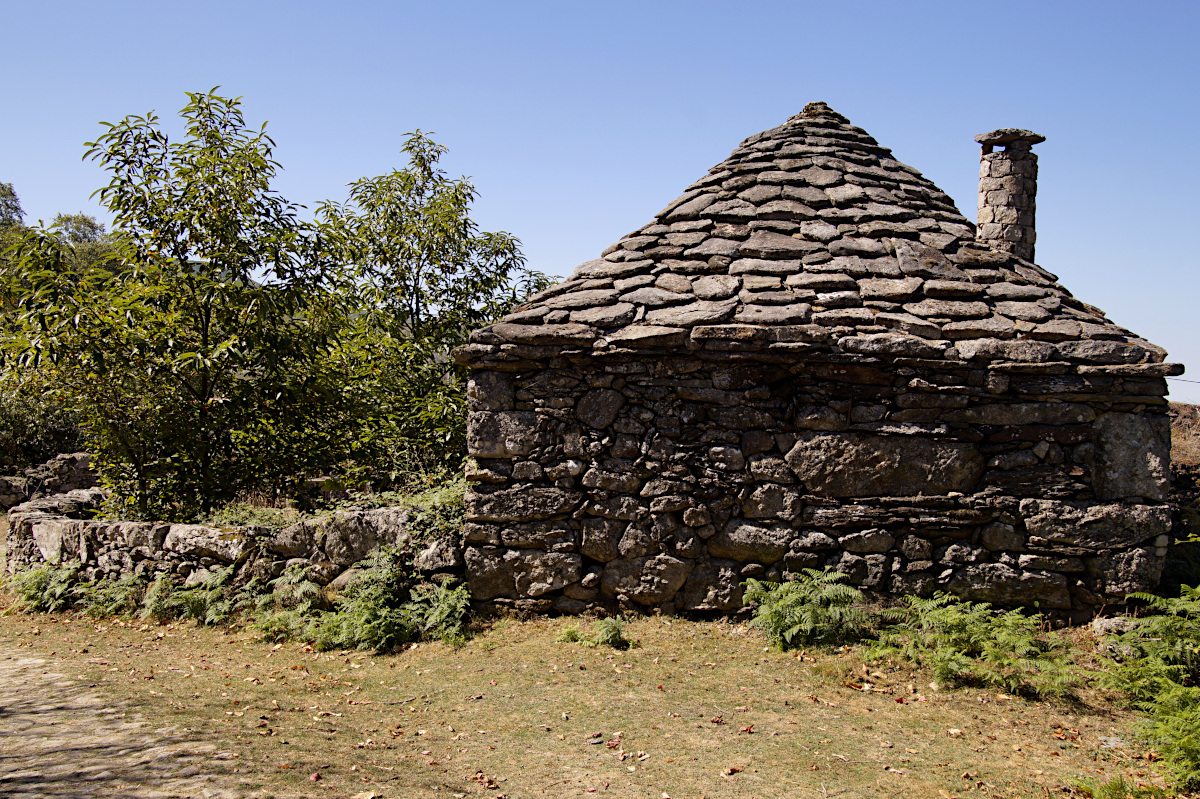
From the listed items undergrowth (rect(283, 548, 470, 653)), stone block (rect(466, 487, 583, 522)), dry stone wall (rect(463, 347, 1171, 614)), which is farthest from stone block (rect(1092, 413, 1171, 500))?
undergrowth (rect(283, 548, 470, 653))

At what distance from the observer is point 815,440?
574 centimetres

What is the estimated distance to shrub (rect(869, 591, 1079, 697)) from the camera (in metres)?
4.74

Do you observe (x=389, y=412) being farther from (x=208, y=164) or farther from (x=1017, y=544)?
(x=1017, y=544)

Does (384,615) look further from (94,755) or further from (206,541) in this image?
(94,755)

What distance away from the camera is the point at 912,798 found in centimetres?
352

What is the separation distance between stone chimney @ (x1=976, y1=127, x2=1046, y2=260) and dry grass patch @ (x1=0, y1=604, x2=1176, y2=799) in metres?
4.43

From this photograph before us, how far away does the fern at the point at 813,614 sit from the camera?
534cm

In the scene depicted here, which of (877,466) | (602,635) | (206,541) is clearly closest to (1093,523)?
(877,466)

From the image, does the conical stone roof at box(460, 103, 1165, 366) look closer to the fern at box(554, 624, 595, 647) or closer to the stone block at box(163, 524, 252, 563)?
the fern at box(554, 624, 595, 647)

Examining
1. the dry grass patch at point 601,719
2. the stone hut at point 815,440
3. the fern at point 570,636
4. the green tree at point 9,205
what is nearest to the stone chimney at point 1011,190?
the stone hut at point 815,440

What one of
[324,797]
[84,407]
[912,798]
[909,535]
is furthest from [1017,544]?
[84,407]

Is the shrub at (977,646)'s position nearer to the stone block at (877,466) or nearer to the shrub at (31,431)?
the stone block at (877,466)

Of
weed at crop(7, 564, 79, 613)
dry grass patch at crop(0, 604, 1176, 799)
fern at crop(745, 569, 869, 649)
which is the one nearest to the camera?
dry grass patch at crop(0, 604, 1176, 799)

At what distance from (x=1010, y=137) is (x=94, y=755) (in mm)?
9195
